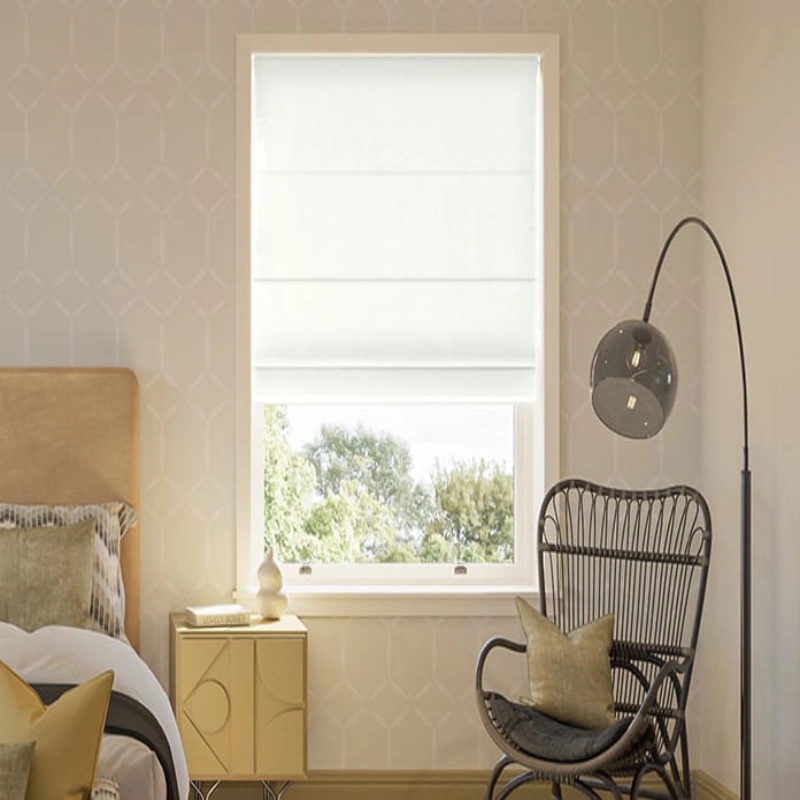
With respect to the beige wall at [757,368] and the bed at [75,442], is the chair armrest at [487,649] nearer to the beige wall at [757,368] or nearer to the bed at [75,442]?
the beige wall at [757,368]

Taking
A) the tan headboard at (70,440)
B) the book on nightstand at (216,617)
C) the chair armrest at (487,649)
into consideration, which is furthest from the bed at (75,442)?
the chair armrest at (487,649)

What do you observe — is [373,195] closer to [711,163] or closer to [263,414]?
[263,414]

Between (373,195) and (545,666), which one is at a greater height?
(373,195)

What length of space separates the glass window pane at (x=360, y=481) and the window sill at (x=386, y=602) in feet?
0.70

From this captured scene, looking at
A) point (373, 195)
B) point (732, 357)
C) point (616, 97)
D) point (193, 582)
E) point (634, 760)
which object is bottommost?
point (634, 760)

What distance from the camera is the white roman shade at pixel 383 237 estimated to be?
4.30m

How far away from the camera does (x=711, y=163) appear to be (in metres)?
4.19

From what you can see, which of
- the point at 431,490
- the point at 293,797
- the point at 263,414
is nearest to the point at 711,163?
the point at 431,490

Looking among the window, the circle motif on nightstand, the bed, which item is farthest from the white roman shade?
the circle motif on nightstand

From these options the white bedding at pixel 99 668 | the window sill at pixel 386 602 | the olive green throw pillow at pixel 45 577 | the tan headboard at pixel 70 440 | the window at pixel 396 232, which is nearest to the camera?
the white bedding at pixel 99 668

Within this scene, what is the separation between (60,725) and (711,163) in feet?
9.37

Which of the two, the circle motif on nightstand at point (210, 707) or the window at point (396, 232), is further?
the window at point (396, 232)

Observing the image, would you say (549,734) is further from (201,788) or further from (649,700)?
(201,788)

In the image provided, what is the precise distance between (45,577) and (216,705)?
0.64 m
